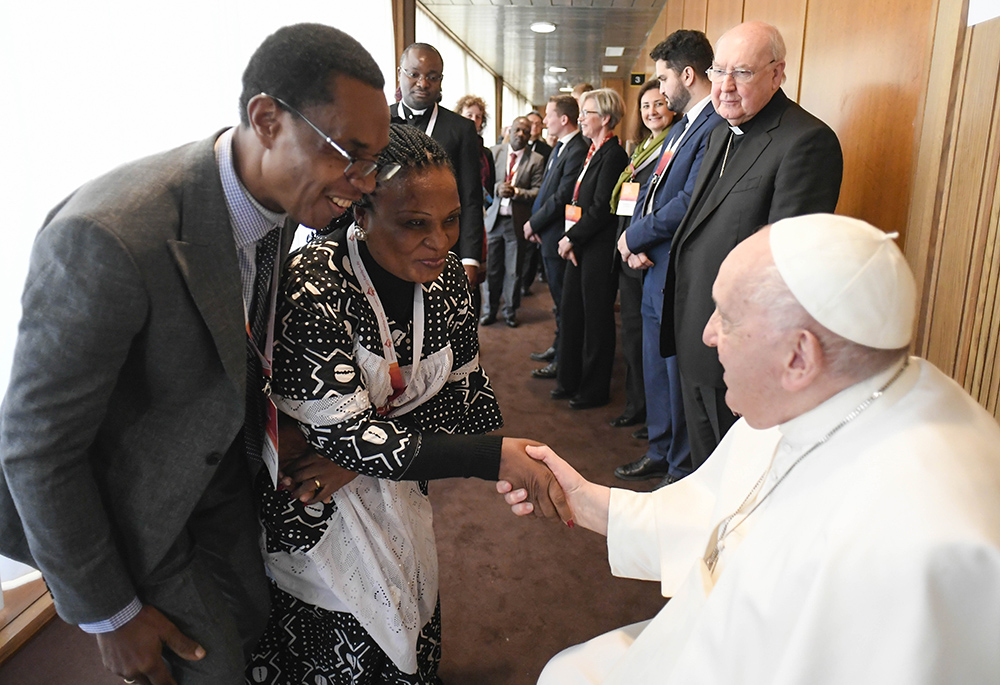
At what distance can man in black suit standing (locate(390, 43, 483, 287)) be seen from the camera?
361cm

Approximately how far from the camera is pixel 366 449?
134 cm

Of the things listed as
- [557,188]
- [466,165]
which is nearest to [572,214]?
[557,188]

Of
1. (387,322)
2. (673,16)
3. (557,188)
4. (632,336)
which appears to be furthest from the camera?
(673,16)

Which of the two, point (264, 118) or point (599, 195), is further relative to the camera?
point (599, 195)

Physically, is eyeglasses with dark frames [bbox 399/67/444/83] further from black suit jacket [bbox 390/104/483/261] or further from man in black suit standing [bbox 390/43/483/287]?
black suit jacket [bbox 390/104/483/261]

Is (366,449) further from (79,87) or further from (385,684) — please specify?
(79,87)

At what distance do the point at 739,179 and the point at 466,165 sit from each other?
68.8 inches

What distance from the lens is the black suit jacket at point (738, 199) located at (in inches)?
87.9

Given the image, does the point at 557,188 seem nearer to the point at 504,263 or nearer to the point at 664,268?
the point at 664,268

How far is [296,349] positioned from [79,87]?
1422 mm

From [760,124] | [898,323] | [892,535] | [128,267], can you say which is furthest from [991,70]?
[128,267]

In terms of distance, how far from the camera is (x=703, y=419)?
9.20 feet

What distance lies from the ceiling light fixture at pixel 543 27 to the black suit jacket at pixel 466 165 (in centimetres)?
642

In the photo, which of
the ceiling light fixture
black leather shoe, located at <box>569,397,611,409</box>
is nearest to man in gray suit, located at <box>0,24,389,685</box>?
black leather shoe, located at <box>569,397,611,409</box>
